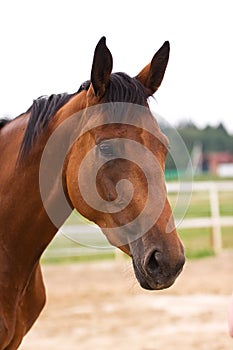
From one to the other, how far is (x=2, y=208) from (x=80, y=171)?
535mm

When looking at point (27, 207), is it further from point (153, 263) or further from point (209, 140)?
point (209, 140)

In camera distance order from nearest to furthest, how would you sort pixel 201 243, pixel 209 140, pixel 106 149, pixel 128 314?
pixel 106 149 < pixel 128 314 < pixel 201 243 < pixel 209 140

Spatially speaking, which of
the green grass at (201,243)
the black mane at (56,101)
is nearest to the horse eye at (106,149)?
the black mane at (56,101)

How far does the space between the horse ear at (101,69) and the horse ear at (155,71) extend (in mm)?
227

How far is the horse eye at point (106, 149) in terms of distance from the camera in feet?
7.75

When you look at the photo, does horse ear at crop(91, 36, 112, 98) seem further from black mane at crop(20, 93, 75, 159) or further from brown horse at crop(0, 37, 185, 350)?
black mane at crop(20, 93, 75, 159)

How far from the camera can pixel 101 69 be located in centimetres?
244

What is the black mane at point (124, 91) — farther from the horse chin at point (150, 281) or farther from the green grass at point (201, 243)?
the green grass at point (201, 243)

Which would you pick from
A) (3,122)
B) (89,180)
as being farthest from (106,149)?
(3,122)

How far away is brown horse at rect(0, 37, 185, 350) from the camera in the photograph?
7.38 ft

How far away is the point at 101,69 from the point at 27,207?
2.53 ft

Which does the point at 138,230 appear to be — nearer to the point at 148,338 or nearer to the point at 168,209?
the point at 168,209

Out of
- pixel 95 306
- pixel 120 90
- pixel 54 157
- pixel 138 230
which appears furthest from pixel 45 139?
pixel 95 306

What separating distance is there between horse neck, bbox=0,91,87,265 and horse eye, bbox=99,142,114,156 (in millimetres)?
385
